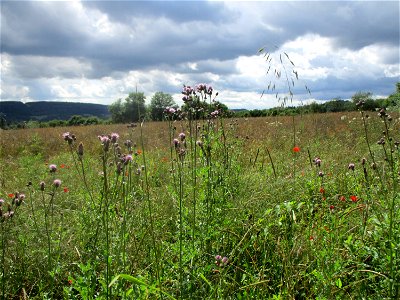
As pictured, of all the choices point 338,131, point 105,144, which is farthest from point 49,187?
point 338,131

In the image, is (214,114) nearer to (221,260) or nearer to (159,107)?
(159,107)

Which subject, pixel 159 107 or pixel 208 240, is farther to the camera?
pixel 159 107

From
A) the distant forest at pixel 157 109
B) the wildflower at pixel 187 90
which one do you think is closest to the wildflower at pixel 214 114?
the distant forest at pixel 157 109

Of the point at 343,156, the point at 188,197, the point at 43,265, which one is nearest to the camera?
the point at 43,265

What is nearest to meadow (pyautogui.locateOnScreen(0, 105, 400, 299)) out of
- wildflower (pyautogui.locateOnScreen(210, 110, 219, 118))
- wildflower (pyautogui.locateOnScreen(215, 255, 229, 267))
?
wildflower (pyautogui.locateOnScreen(215, 255, 229, 267))

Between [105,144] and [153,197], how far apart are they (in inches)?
77.8

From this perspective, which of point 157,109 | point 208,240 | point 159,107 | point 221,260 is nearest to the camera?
point 221,260

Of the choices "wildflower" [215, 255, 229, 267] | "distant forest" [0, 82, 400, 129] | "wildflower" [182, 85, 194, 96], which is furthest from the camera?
"distant forest" [0, 82, 400, 129]

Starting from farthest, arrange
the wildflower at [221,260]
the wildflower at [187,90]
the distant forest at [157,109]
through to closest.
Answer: the distant forest at [157,109]
the wildflower at [187,90]
the wildflower at [221,260]

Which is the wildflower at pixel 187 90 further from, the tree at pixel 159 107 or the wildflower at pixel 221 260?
the wildflower at pixel 221 260

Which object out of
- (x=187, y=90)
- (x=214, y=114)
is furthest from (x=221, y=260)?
(x=214, y=114)

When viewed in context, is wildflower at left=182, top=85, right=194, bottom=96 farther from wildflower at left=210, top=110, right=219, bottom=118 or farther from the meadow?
wildflower at left=210, top=110, right=219, bottom=118

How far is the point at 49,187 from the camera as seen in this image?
4961 millimetres

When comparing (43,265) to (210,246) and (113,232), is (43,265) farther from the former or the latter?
(210,246)
